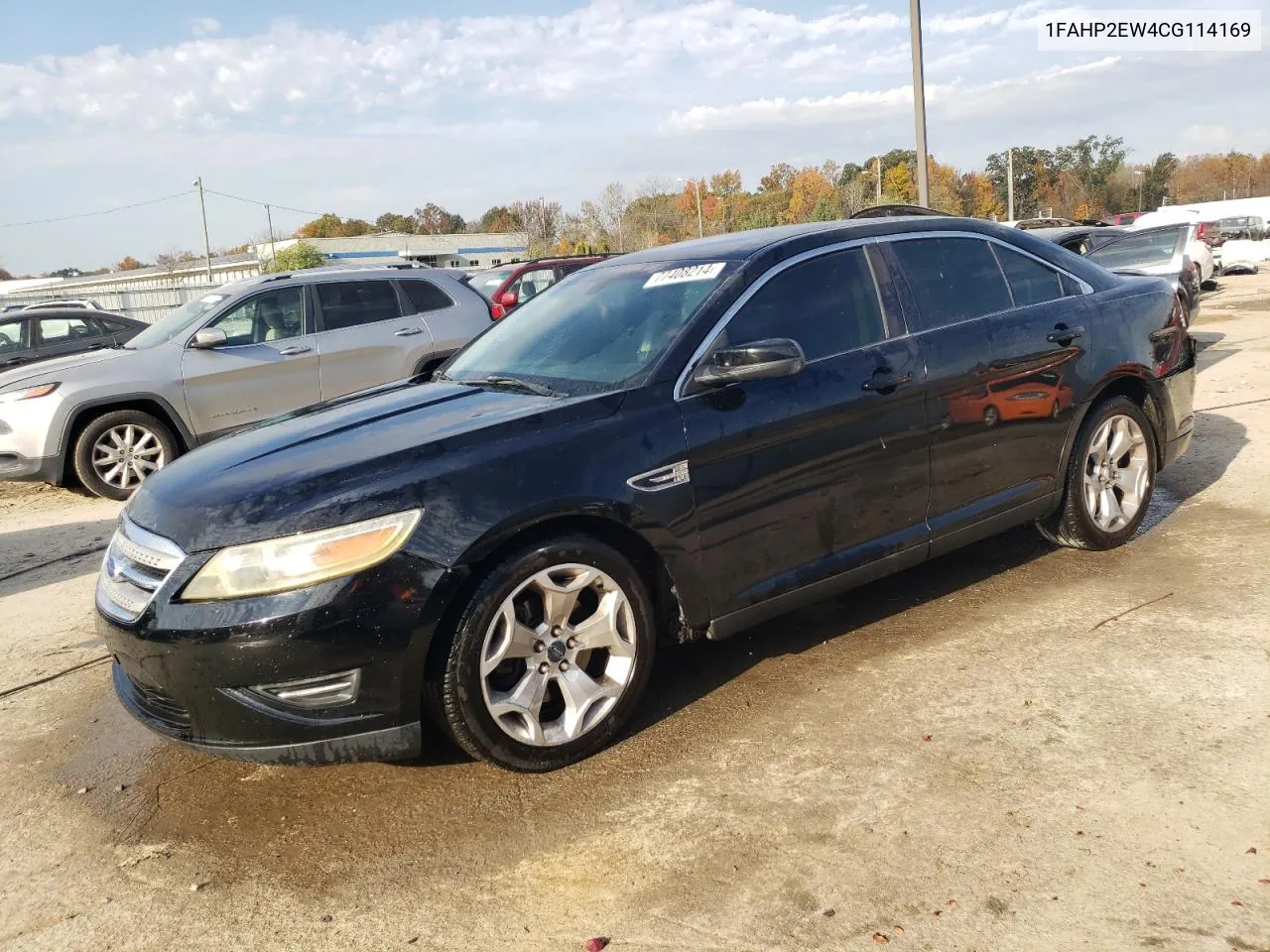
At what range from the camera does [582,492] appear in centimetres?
327

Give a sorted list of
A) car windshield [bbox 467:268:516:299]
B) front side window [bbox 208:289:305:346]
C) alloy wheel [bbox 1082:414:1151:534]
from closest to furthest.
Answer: alloy wheel [bbox 1082:414:1151:534]
front side window [bbox 208:289:305:346]
car windshield [bbox 467:268:516:299]

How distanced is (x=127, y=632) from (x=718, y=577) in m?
1.90

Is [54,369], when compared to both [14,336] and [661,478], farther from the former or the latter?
[661,478]

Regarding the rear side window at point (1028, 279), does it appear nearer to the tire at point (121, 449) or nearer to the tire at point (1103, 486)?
the tire at point (1103, 486)

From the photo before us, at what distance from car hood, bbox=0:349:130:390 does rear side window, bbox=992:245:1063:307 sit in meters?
7.12

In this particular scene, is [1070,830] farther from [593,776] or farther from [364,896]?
[364,896]

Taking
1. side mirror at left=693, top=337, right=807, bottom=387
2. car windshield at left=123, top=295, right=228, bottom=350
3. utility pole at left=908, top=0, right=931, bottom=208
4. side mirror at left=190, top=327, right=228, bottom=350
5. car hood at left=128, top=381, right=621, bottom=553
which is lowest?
car hood at left=128, top=381, right=621, bottom=553

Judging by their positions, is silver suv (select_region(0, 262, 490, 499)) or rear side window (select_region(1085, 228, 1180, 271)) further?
rear side window (select_region(1085, 228, 1180, 271))

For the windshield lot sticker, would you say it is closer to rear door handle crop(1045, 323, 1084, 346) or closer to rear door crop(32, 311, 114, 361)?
rear door handle crop(1045, 323, 1084, 346)

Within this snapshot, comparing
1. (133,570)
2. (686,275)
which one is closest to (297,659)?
(133,570)

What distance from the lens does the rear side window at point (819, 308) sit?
3.87 meters

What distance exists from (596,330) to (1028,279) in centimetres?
209

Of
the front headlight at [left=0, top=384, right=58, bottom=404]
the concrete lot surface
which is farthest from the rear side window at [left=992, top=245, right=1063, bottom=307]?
the front headlight at [left=0, top=384, right=58, bottom=404]

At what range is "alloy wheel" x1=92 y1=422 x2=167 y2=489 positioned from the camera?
8523 millimetres
